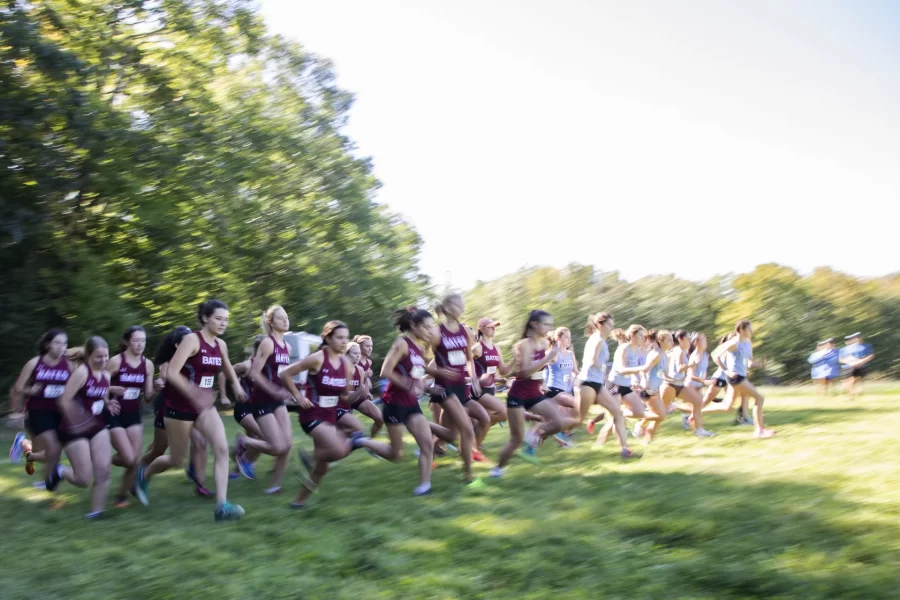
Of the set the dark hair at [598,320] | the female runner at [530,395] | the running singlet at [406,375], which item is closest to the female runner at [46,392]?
the running singlet at [406,375]

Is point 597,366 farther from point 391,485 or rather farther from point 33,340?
point 33,340

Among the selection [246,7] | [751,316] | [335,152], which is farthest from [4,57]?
[751,316]

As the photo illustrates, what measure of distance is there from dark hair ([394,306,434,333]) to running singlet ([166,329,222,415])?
191 cm

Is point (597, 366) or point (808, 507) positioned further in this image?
point (597, 366)

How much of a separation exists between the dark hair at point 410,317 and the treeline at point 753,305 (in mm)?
25206

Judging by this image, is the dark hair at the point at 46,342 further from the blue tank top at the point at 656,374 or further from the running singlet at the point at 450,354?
the blue tank top at the point at 656,374

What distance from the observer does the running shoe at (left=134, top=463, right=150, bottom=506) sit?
8906mm

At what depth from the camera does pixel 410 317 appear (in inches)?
349

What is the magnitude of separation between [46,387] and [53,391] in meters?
0.08

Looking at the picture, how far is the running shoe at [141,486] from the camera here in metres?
8.91

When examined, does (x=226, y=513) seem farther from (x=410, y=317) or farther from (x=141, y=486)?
(x=410, y=317)

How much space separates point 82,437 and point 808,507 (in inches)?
260

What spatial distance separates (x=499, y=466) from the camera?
948 cm

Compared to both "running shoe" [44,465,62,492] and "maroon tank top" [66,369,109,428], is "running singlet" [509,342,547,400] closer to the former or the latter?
"maroon tank top" [66,369,109,428]
